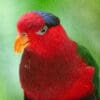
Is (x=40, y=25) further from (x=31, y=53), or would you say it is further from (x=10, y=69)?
(x=10, y=69)

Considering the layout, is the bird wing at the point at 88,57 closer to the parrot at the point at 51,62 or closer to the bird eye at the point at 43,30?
the parrot at the point at 51,62

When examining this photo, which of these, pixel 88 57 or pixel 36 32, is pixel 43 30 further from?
pixel 88 57

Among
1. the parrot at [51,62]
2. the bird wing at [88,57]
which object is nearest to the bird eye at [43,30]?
the parrot at [51,62]

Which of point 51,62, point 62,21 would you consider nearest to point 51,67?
point 51,62

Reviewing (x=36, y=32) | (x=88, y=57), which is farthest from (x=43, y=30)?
(x=88, y=57)

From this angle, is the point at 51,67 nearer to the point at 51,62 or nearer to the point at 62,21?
the point at 51,62

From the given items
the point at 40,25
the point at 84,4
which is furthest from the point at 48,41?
the point at 84,4
